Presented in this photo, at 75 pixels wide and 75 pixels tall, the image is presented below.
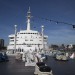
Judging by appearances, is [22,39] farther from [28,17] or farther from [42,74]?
[42,74]

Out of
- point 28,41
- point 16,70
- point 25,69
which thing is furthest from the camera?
point 28,41

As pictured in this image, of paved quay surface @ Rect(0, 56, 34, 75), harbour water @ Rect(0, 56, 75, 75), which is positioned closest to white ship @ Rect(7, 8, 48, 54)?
harbour water @ Rect(0, 56, 75, 75)

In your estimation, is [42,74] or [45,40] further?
[45,40]

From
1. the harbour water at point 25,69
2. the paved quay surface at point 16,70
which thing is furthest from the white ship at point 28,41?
the paved quay surface at point 16,70

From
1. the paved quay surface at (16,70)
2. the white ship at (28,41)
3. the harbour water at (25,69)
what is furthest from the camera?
the white ship at (28,41)

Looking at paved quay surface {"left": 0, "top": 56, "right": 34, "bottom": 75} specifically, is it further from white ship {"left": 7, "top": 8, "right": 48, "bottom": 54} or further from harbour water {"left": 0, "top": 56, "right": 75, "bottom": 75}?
white ship {"left": 7, "top": 8, "right": 48, "bottom": 54}

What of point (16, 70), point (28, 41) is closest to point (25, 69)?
point (16, 70)

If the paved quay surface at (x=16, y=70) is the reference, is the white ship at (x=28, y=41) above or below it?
above

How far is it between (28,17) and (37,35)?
10.8 metres

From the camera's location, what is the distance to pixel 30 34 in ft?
372

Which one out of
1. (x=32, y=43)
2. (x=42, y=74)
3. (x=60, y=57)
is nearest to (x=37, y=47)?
(x=32, y=43)

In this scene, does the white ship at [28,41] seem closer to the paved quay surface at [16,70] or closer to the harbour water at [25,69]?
the harbour water at [25,69]

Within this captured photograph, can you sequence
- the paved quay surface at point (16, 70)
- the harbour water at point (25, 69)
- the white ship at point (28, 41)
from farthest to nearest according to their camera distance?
the white ship at point (28, 41), the harbour water at point (25, 69), the paved quay surface at point (16, 70)

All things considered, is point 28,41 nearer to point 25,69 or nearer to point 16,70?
point 25,69
